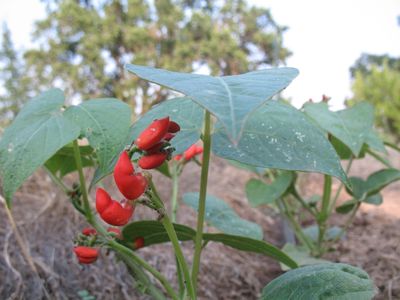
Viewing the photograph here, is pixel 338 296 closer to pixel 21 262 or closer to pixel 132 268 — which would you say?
pixel 132 268

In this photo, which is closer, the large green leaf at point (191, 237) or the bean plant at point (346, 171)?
the large green leaf at point (191, 237)

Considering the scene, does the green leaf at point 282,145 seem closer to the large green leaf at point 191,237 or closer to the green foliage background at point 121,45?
the large green leaf at point 191,237

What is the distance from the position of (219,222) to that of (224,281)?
1.76 ft

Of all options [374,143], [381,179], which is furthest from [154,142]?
[381,179]

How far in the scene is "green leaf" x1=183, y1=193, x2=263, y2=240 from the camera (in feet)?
2.59

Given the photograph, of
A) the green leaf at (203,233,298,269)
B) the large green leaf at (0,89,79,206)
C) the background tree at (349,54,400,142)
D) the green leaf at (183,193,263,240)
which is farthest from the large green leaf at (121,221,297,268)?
the background tree at (349,54,400,142)

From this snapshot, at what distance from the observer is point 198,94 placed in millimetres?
306

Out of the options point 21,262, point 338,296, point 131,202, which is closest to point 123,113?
point 131,202

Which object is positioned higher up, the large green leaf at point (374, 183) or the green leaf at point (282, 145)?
the green leaf at point (282, 145)

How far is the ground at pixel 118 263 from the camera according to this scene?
1.00m

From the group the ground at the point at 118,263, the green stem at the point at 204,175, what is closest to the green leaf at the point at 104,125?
the green stem at the point at 204,175

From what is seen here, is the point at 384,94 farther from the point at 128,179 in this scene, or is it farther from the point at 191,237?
the point at 128,179

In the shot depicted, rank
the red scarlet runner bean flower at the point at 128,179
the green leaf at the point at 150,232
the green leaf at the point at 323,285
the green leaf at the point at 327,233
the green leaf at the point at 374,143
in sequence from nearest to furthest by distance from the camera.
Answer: the red scarlet runner bean flower at the point at 128,179
the green leaf at the point at 323,285
the green leaf at the point at 150,232
the green leaf at the point at 374,143
the green leaf at the point at 327,233

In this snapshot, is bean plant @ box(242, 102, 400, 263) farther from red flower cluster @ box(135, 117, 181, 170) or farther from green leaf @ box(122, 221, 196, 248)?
green leaf @ box(122, 221, 196, 248)
